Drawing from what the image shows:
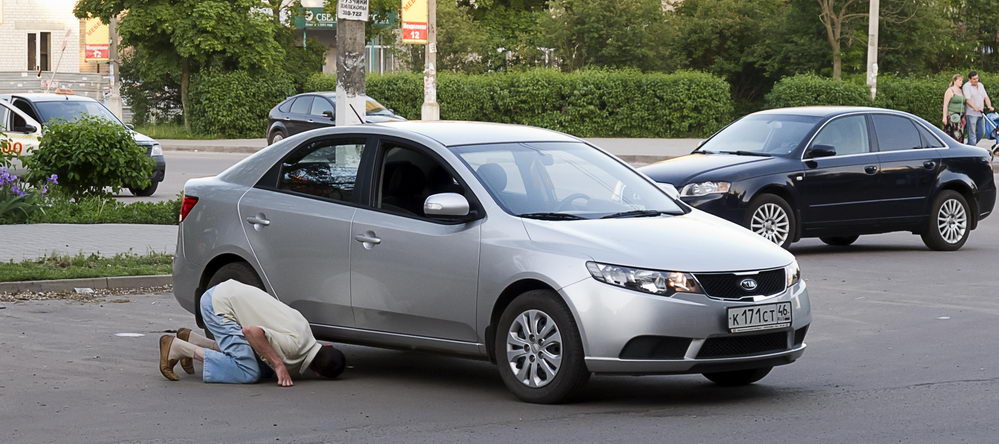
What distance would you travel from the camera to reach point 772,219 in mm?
15453

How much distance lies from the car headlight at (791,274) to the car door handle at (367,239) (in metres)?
2.25

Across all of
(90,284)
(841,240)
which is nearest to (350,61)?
(90,284)

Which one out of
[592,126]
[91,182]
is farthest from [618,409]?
[592,126]

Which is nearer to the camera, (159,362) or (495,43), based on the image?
(159,362)

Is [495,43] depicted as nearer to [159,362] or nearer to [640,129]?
[640,129]

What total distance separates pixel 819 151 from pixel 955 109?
16.0 metres

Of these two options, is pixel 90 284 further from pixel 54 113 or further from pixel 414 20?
pixel 414 20

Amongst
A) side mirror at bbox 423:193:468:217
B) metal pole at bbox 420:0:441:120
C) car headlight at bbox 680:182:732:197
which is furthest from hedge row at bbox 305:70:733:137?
side mirror at bbox 423:193:468:217

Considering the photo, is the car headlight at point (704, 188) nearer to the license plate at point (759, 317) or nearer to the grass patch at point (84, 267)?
the grass patch at point (84, 267)

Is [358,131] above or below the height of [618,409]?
above

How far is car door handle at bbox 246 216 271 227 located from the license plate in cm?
301

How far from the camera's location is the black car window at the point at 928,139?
1661 cm

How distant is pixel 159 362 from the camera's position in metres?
9.23

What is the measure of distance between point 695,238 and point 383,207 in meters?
1.82
